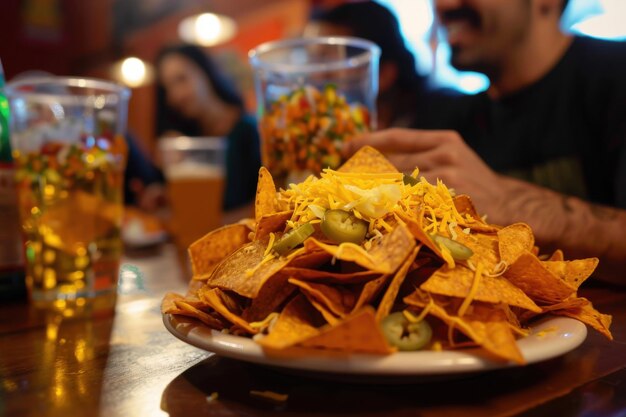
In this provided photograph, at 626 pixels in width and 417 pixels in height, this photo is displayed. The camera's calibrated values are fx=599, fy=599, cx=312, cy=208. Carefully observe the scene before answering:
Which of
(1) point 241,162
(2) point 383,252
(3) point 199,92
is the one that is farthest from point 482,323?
(3) point 199,92

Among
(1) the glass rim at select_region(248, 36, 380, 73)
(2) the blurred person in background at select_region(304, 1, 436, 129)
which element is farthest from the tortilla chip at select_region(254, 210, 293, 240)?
(2) the blurred person in background at select_region(304, 1, 436, 129)

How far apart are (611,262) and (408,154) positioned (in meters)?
0.50

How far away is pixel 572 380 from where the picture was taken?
67cm

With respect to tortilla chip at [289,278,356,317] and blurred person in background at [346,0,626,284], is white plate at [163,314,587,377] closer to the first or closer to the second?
tortilla chip at [289,278,356,317]

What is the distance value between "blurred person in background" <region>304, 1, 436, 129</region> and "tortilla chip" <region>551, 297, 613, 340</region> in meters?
2.44

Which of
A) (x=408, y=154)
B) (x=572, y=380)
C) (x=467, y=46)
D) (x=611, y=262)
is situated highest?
(x=467, y=46)

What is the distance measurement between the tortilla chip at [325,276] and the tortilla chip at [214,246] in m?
0.26

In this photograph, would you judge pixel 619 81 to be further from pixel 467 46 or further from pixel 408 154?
pixel 408 154

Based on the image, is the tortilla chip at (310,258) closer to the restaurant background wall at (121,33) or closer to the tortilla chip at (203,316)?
the tortilla chip at (203,316)

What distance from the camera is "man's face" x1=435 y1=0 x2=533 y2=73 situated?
216 centimetres

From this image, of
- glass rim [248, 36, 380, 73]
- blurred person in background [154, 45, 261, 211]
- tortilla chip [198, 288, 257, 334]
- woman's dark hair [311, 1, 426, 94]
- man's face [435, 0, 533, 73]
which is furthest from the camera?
blurred person in background [154, 45, 261, 211]

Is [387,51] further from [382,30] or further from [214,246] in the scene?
[214,246]

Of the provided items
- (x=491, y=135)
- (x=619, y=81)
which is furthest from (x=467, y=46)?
(x=619, y=81)

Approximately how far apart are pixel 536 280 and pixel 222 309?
38 cm
